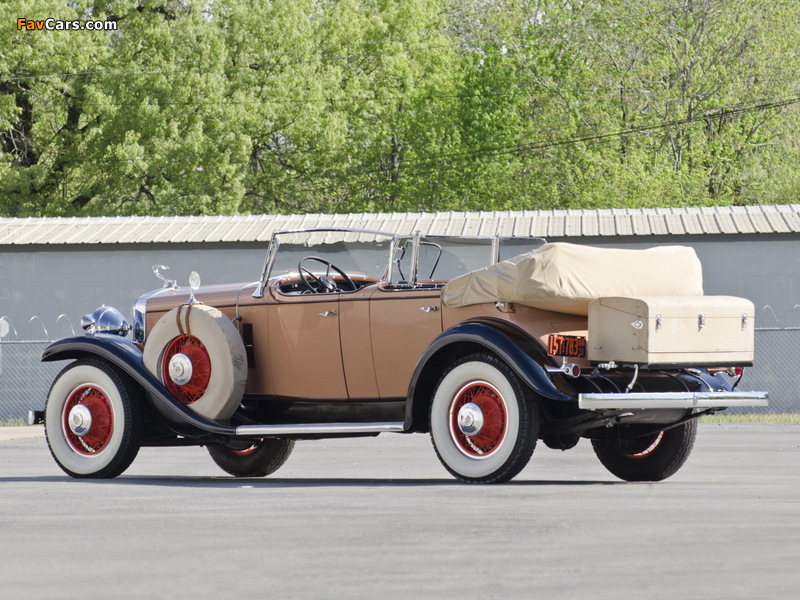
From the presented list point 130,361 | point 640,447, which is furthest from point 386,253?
point 640,447

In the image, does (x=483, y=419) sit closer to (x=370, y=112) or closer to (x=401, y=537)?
(x=401, y=537)

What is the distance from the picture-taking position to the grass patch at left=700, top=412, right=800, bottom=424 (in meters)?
20.9

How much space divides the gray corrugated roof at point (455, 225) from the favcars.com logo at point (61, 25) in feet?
55.0

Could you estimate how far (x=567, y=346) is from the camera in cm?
956

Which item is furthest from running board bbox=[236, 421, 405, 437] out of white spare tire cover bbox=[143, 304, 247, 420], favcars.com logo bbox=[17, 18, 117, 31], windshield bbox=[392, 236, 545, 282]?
favcars.com logo bbox=[17, 18, 117, 31]

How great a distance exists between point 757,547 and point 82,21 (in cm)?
4057

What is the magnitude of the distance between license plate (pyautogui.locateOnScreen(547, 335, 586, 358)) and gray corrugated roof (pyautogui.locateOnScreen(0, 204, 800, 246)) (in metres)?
14.2

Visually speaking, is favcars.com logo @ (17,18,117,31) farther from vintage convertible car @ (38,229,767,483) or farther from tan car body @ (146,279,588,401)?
tan car body @ (146,279,588,401)

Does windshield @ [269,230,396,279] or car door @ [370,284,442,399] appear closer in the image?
car door @ [370,284,442,399]

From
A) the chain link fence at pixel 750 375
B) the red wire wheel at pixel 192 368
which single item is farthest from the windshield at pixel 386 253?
the chain link fence at pixel 750 375

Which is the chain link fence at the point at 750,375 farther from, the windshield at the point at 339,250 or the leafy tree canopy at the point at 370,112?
the leafy tree canopy at the point at 370,112

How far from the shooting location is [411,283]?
10734mm

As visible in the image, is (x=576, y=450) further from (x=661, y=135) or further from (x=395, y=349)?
(x=661, y=135)

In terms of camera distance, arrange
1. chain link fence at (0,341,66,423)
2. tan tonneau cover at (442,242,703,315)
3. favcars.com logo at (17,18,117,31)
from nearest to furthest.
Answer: tan tonneau cover at (442,242,703,315) → chain link fence at (0,341,66,423) → favcars.com logo at (17,18,117,31)
